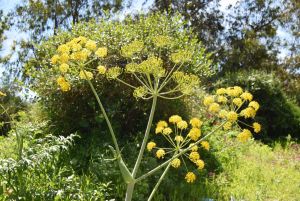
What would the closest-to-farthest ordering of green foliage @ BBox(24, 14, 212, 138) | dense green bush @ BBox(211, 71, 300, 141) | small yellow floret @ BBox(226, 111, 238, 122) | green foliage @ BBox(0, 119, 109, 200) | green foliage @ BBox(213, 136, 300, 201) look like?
small yellow floret @ BBox(226, 111, 238, 122)
green foliage @ BBox(0, 119, 109, 200)
green foliage @ BBox(213, 136, 300, 201)
green foliage @ BBox(24, 14, 212, 138)
dense green bush @ BBox(211, 71, 300, 141)

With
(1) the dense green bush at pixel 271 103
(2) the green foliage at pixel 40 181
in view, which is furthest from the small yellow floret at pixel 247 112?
(1) the dense green bush at pixel 271 103

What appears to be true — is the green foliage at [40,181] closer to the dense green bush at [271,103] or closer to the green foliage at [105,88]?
the green foliage at [105,88]

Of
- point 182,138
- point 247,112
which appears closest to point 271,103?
point 182,138

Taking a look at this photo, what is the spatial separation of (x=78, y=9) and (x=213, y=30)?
6552 mm

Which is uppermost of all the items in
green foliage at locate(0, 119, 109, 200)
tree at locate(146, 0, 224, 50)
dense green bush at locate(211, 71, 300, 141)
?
tree at locate(146, 0, 224, 50)

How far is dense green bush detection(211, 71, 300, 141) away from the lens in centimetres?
1218

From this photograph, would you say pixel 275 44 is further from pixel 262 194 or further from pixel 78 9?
pixel 262 194

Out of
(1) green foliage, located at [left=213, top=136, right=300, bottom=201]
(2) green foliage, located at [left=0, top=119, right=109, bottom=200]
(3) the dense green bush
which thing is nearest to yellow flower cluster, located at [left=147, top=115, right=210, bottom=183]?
(2) green foliage, located at [left=0, top=119, right=109, bottom=200]

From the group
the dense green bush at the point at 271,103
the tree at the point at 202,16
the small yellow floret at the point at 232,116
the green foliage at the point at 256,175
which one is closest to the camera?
the small yellow floret at the point at 232,116

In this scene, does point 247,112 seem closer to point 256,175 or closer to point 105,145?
point 105,145

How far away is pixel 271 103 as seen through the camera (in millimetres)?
12289

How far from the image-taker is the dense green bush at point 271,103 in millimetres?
12180

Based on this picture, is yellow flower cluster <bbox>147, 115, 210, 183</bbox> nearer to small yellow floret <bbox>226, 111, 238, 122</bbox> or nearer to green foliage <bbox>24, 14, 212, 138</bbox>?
small yellow floret <bbox>226, 111, 238, 122</bbox>

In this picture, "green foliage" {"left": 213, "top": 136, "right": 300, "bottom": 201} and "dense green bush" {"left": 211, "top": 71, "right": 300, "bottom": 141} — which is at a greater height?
"dense green bush" {"left": 211, "top": 71, "right": 300, "bottom": 141}
